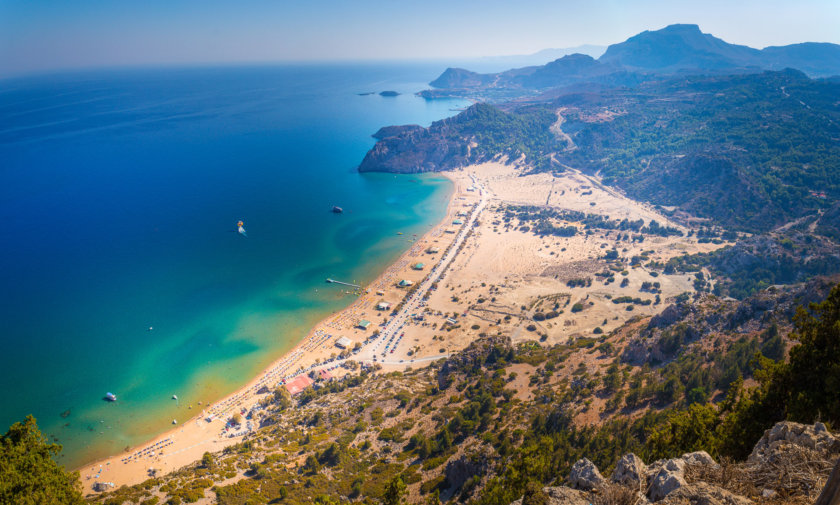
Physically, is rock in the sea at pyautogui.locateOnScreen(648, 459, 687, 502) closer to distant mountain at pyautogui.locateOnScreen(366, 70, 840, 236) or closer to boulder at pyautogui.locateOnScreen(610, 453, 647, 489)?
boulder at pyautogui.locateOnScreen(610, 453, 647, 489)

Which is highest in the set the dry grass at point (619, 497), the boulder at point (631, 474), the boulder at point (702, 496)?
the boulder at point (702, 496)

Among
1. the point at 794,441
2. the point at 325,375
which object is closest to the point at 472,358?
the point at 325,375

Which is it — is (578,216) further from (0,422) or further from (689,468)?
(0,422)

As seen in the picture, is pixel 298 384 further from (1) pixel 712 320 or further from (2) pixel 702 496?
(1) pixel 712 320

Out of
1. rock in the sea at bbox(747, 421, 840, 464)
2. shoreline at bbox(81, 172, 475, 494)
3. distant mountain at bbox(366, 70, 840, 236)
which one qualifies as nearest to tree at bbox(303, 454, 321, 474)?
shoreline at bbox(81, 172, 475, 494)

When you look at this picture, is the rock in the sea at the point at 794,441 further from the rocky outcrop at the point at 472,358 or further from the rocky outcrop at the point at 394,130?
the rocky outcrop at the point at 394,130

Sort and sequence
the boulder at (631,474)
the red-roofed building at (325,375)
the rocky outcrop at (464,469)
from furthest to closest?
the red-roofed building at (325,375)
the rocky outcrop at (464,469)
the boulder at (631,474)

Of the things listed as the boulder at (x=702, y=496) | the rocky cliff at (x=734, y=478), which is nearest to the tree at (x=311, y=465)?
the rocky cliff at (x=734, y=478)
